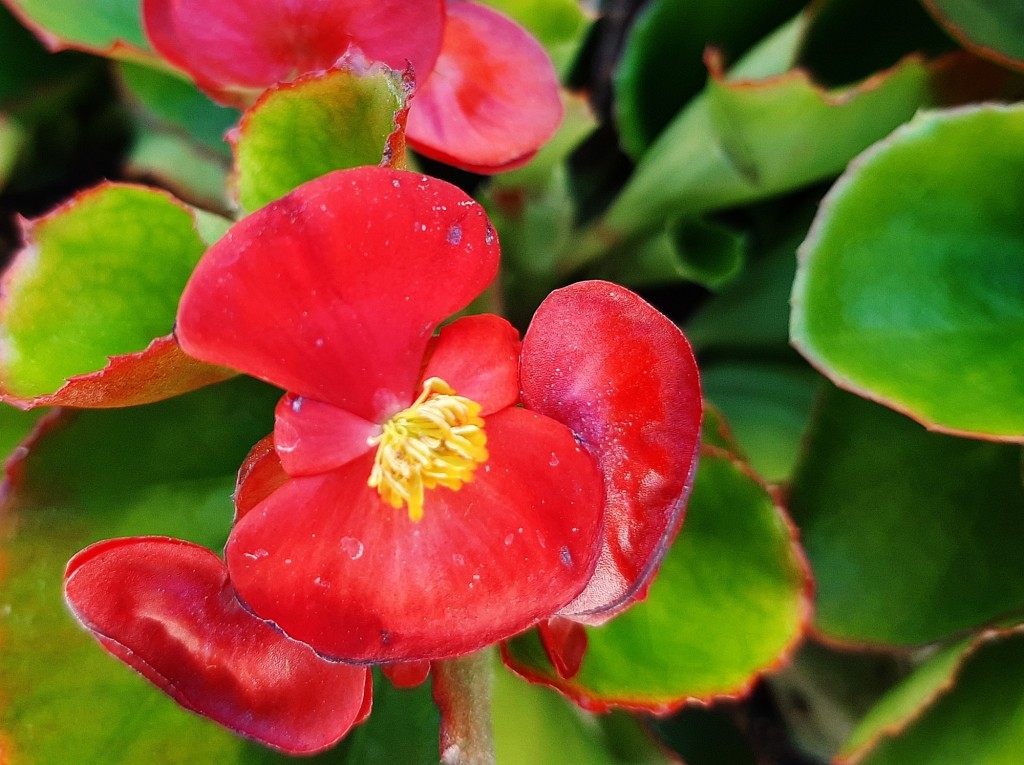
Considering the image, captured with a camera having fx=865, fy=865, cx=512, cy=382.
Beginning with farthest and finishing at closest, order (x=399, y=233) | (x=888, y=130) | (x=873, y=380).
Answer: (x=888, y=130), (x=873, y=380), (x=399, y=233)

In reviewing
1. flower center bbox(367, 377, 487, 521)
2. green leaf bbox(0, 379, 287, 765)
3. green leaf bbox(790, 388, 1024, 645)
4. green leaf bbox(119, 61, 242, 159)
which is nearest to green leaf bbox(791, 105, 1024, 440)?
green leaf bbox(790, 388, 1024, 645)

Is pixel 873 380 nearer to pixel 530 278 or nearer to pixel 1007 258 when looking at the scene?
pixel 1007 258

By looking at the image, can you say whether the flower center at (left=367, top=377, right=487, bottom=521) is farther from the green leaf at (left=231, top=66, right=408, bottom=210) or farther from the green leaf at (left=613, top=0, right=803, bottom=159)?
the green leaf at (left=613, top=0, right=803, bottom=159)

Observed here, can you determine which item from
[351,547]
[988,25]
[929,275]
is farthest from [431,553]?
[988,25]

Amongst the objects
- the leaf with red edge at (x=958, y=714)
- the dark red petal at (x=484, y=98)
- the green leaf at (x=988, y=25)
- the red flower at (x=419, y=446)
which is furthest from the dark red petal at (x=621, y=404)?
the green leaf at (x=988, y=25)

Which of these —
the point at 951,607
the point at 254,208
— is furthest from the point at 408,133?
the point at 951,607

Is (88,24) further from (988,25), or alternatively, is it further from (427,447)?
(988,25)
